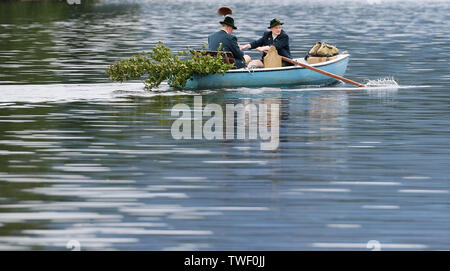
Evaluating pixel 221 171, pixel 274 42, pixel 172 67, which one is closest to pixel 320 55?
pixel 274 42

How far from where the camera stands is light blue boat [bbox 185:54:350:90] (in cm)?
2370

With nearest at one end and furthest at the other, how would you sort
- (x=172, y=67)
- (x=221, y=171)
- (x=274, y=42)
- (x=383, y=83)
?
(x=221, y=171) < (x=172, y=67) < (x=274, y=42) < (x=383, y=83)

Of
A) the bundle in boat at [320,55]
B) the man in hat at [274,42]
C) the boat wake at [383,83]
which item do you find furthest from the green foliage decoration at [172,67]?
the boat wake at [383,83]

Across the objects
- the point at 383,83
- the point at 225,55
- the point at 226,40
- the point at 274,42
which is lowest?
the point at 383,83

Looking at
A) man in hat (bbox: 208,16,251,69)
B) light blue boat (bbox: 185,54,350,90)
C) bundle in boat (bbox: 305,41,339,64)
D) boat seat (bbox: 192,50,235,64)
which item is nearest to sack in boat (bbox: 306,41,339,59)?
bundle in boat (bbox: 305,41,339,64)

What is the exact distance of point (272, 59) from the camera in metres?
24.4

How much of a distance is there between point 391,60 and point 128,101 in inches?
581

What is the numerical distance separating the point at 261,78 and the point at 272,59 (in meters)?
0.67

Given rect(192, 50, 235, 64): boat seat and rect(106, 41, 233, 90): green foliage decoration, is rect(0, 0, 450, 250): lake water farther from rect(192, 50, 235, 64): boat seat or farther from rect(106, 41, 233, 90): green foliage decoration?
rect(192, 50, 235, 64): boat seat

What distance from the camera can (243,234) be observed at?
422 inches

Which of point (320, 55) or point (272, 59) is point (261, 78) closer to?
point (272, 59)

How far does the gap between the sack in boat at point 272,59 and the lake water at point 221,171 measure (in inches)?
31.7

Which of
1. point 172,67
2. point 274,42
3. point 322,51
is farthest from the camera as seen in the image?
point 322,51

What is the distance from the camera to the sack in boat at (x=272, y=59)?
79.5 ft
